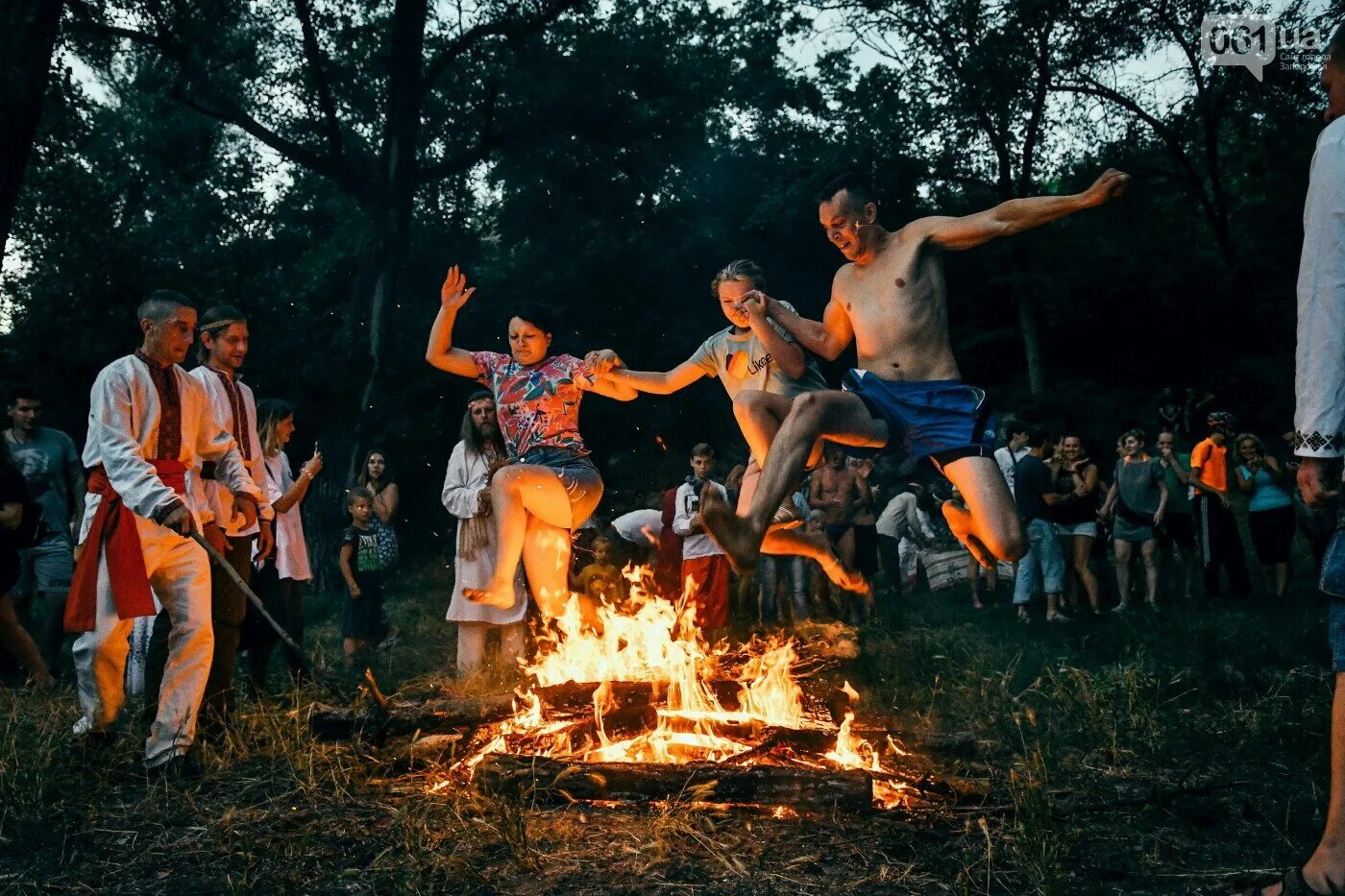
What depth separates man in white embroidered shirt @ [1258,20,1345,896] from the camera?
121 inches

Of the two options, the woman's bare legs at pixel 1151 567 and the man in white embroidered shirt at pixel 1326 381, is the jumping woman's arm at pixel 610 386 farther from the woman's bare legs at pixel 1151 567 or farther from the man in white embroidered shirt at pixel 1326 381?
the woman's bare legs at pixel 1151 567

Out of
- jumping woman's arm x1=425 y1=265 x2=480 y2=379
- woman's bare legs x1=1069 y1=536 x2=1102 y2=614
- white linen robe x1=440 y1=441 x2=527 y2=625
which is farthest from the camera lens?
woman's bare legs x1=1069 y1=536 x2=1102 y2=614

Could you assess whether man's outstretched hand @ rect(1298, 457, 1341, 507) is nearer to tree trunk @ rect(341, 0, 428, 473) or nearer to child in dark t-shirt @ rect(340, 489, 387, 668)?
child in dark t-shirt @ rect(340, 489, 387, 668)

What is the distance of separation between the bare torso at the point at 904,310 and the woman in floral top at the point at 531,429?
1660mm

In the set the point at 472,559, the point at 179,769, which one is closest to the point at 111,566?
the point at 179,769

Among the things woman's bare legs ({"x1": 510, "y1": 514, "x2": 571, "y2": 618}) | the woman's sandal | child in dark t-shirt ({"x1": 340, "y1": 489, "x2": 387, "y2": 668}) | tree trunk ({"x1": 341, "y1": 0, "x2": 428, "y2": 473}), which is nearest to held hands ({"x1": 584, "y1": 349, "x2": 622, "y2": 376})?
woman's bare legs ({"x1": 510, "y1": 514, "x2": 571, "y2": 618})

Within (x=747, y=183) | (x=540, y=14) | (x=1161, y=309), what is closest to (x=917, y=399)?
(x=540, y=14)

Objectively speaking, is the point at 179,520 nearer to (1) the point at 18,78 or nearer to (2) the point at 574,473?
(2) the point at 574,473

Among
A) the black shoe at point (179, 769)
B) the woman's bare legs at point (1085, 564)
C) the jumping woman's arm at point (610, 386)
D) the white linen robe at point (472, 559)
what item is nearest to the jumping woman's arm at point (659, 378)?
the jumping woman's arm at point (610, 386)

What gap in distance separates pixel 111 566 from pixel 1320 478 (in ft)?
15.5

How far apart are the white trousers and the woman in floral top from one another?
1619 millimetres

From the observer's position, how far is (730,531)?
4.86m

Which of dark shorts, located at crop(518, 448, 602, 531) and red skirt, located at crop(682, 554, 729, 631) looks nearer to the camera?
Answer: dark shorts, located at crop(518, 448, 602, 531)

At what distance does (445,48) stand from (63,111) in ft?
18.6
